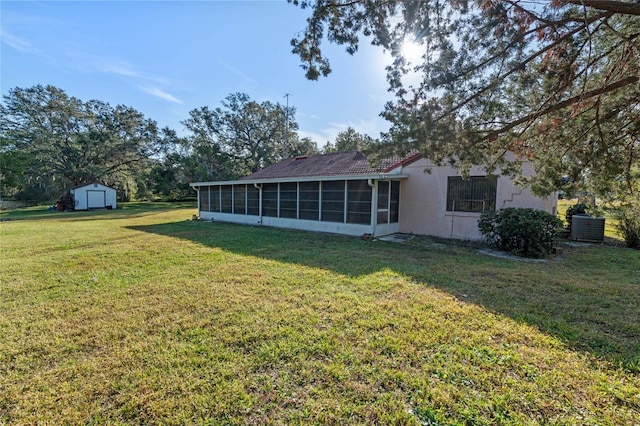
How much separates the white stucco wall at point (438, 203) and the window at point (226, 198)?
361 inches

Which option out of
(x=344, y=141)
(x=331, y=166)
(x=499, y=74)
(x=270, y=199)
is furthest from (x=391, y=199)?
(x=344, y=141)

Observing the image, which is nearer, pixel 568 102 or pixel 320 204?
pixel 568 102

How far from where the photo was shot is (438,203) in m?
10.4

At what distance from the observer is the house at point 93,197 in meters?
24.0

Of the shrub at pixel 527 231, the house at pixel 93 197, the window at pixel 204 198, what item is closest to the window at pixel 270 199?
the window at pixel 204 198

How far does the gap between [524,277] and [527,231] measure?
7.97 ft

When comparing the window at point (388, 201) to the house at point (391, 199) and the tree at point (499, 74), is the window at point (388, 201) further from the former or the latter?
the tree at point (499, 74)

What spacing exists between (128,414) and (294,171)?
13055 millimetres

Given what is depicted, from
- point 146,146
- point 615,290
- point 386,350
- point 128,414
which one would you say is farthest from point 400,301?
point 146,146

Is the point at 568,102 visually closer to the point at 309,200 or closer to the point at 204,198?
the point at 309,200

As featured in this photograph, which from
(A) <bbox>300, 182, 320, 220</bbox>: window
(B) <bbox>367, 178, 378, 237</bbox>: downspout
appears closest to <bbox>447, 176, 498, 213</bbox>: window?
(B) <bbox>367, 178, 378, 237</bbox>: downspout

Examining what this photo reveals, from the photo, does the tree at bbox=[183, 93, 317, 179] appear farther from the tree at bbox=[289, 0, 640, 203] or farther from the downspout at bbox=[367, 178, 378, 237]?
the tree at bbox=[289, 0, 640, 203]

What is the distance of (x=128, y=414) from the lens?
6.92ft

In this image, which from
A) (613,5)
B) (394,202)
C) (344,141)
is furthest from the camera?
(344,141)
